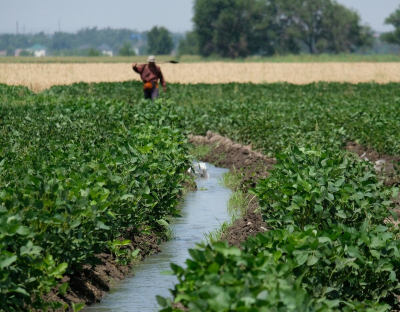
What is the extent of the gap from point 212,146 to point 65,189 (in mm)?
11754

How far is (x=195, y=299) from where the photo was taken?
4453 mm

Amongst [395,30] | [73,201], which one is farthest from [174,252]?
[395,30]

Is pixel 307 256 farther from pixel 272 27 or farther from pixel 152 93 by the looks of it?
pixel 272 27

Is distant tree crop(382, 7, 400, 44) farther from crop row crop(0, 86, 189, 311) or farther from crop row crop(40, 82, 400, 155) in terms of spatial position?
crop row crop(0, 86, 189, 311)

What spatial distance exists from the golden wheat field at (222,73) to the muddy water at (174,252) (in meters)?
23.6

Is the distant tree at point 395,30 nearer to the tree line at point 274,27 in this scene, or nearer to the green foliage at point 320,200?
the tree line at point 274,27

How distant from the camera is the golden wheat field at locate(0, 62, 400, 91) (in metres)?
40.0

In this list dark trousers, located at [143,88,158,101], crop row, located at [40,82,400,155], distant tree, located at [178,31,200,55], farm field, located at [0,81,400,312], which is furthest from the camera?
distant tree, located at [178,31,200,55]

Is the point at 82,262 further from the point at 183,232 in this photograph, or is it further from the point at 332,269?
the point at 183,232

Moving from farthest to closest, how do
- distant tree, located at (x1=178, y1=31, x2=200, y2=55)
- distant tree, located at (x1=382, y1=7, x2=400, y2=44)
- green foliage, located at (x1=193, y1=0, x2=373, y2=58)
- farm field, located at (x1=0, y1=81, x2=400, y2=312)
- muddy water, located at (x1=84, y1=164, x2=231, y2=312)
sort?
1. distant tree, located at (x1=178, y1=31, x2=200, y2=55)
2. distant tree, located at (x1=382, y1=7, x2=400, y2=44)
3. green foliage, located at (x1=193, y1=0, x2=373, y2=58)
4. muddy water, located at (x1=84, y1=164, x2=231, y2=312)
5. farm field, located at (x1=0, y1=81, x2=400, y2=312)

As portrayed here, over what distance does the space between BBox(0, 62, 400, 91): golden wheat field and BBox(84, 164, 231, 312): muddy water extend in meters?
23.6

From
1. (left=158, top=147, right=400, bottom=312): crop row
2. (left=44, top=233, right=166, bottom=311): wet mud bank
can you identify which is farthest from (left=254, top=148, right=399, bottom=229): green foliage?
(left=44, top=233, right=166, bottom=311): wet mud bank

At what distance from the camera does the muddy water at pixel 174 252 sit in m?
7.41

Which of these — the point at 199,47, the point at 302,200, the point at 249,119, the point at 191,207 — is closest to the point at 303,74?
the point at 249,119
